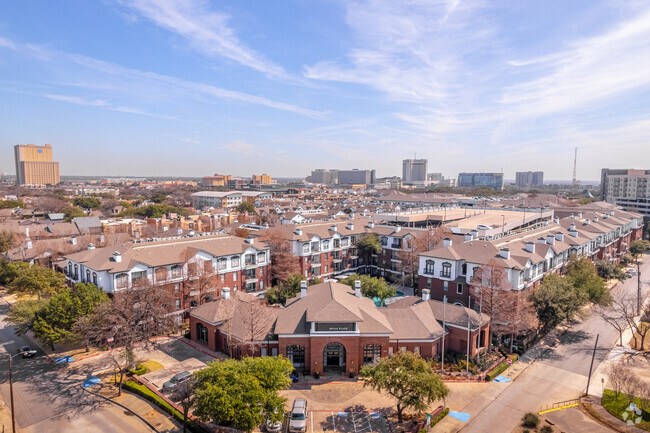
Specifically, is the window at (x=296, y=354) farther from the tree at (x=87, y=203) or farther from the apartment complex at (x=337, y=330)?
the tree at (x=87, y=203)

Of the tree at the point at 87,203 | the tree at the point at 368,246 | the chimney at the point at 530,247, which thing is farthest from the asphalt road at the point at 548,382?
the tree at the point at 87,203

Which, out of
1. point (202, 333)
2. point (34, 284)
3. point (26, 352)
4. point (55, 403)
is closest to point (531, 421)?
point (202, 333)

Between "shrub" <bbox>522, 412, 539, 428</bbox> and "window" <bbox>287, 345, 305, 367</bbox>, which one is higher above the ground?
"window" <bbox>287, 345, 305, 367</bbox>

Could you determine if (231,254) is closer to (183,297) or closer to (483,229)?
(183,297)

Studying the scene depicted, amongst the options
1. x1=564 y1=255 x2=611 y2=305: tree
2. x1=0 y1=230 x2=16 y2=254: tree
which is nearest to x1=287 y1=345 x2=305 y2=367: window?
x1=564 y1=255 x2=611 y2=305: tree

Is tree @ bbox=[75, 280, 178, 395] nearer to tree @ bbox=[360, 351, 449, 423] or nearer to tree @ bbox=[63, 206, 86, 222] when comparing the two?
tree @ bbox=[360, 351, 449, 423]

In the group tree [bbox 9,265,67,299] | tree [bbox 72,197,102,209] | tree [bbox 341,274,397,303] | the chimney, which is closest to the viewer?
tree [bbox 341,274,397,303]

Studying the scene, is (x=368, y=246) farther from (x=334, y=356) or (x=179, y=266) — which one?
(x=334, y=356)
